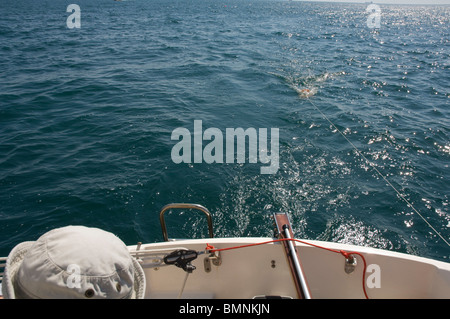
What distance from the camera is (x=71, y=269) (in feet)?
5.50

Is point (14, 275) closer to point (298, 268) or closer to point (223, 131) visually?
point (298, 268)

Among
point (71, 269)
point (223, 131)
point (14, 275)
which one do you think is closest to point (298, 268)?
point (71, 269)

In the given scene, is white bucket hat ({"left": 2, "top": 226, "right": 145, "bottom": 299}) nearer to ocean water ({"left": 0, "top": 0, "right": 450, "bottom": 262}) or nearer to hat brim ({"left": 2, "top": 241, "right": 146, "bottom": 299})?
hat brim ({"left": 2, "top": 241, "right": 146, "bottom": 299})

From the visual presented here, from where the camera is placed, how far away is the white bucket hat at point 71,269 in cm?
164

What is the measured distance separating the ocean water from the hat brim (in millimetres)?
3595

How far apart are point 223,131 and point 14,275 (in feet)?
25.6

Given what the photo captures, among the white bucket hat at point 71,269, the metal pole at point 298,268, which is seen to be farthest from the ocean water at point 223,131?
the white bucket hat at point 71,269

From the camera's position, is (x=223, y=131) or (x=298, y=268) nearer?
(x=298, y=268)

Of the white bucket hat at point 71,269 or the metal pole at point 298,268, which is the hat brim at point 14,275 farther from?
the metal pole at point 298,268

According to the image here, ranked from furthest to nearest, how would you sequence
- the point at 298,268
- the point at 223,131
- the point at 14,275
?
the point at 223,131, the point at 298,268, the point at 14,275

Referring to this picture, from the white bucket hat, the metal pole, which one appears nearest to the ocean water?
the metal pole

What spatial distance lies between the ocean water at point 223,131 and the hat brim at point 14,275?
3.60 m

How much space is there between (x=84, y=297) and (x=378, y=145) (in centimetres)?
899
